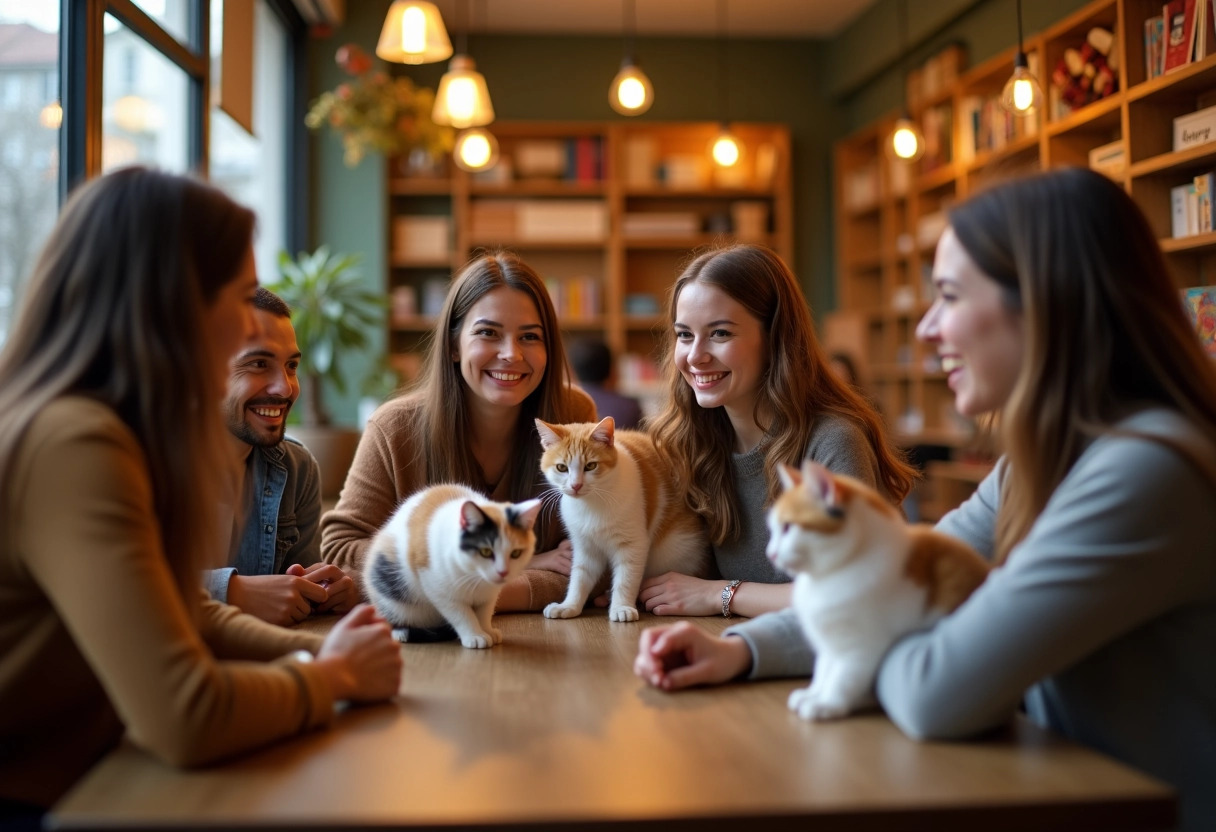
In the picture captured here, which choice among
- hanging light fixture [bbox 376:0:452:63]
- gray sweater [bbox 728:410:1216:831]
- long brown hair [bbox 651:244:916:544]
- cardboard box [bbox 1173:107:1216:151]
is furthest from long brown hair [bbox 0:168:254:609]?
cardboard box [bbox 1173:107:1216:151]

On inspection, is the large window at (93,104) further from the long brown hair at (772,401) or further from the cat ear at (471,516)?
the long brown hair at (772,401)

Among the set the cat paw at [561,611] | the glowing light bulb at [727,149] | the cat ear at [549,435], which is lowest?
the cat paw at [561,611]

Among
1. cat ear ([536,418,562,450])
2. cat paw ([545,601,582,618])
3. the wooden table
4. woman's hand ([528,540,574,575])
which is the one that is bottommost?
the wooden table

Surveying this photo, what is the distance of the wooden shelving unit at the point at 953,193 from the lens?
418 cm

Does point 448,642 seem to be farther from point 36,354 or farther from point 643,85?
point 643,85

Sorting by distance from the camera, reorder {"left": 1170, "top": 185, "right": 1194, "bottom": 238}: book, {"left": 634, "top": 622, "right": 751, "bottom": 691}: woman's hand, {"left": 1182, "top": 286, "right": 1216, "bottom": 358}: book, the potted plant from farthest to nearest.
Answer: the potted plant < {"left": 1170, "top": 185, "right": 1194, "bottom": 238}: book < {"left": 1182, "top": 286, "right": 1216, "bottom": 358}: book < {"left": 634, "top": 622, "right": 751, "bottom": 691}: woman's hand

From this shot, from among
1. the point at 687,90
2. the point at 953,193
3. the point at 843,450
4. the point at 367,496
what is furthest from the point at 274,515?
the point at 687,90

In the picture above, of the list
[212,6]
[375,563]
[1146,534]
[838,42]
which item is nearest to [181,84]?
[212,6]

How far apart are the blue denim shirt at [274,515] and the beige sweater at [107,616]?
97cm

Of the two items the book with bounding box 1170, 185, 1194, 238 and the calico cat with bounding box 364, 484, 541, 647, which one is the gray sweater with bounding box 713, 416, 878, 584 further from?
the book with bounding box 1170, 185, 1194, 238

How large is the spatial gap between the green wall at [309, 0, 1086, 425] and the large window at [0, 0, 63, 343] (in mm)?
3786

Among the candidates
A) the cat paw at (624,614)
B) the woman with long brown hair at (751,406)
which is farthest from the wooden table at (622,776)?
the woman with long brown hair at (751,406)

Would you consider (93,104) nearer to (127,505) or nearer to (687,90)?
(127,505)

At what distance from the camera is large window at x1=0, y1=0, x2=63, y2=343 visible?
2857 mm
